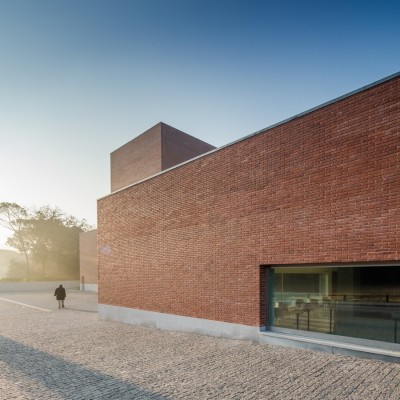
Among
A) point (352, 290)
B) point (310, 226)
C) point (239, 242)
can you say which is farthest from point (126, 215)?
point (352, 290)

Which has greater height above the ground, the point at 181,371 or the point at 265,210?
the point at 265,210

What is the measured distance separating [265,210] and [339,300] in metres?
3.21

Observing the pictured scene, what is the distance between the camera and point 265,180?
30.2 feet

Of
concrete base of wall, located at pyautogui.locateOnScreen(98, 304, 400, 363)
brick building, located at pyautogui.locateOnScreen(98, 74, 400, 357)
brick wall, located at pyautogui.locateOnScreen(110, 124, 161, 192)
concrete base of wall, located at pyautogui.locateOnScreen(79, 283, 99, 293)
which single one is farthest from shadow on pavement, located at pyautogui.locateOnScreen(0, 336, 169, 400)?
concrete base of wall, located at pyautogui.locateOnScreen(79, 283, 99, 293)

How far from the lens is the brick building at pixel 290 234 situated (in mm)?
7188

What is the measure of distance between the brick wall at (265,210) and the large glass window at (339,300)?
550 mm

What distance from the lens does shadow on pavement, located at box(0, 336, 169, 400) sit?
5.48 meters

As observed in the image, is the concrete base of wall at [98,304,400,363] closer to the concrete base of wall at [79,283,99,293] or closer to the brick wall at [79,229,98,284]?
the concrete base of wall at [79,283,99,293]

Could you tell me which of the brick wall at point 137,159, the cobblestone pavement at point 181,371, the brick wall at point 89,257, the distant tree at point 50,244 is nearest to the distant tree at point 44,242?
the distant tree at point 50,244

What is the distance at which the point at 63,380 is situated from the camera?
623 cm

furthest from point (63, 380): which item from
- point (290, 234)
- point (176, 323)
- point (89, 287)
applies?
point (89, 287)

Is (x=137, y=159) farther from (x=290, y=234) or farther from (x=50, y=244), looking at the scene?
Result: (x=50, y=244)

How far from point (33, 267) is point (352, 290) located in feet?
183

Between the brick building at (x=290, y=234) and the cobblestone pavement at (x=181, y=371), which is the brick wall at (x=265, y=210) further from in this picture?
the cobblestone pavement at (x=181, y=371)
